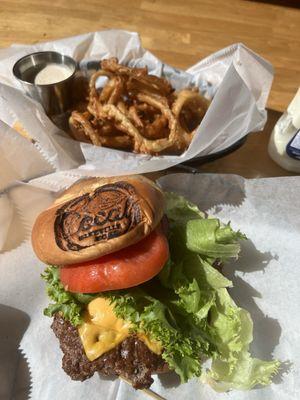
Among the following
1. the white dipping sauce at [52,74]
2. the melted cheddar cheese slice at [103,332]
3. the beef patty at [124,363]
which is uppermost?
the white dipping sauce at [52,74]

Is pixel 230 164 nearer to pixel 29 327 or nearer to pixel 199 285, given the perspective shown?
pixel 199 285

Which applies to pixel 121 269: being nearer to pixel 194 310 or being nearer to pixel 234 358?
pixel 194 310

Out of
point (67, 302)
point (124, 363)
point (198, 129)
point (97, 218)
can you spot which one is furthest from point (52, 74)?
point (124, 363)

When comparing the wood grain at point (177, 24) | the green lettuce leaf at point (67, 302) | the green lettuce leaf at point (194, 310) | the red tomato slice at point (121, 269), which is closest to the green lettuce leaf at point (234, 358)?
the green lettuce leaf at point (194, 310)

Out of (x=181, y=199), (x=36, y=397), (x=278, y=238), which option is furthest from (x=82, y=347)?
(x=278, y=238)

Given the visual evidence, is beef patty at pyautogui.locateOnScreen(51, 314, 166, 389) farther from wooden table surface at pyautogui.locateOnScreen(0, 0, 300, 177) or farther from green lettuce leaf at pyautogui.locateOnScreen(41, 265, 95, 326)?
wooden table surface at pyautogui.locateOnScreen(0, 0, 300, 177)

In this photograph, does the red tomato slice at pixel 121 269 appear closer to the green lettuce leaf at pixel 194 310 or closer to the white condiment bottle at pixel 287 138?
the green lettuce leaf at pixel 194 310

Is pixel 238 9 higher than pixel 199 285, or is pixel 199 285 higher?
pixel 238 9
